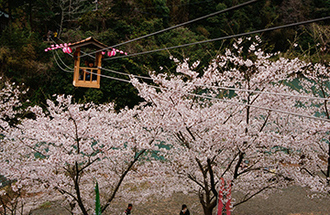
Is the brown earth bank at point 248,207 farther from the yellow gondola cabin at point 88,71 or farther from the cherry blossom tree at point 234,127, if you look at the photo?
the yellow gondola cabin at point 88,71

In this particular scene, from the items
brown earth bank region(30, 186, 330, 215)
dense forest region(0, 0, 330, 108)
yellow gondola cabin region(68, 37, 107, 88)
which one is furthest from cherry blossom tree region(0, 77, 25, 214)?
dense forest region(0, 0, 330, 108)

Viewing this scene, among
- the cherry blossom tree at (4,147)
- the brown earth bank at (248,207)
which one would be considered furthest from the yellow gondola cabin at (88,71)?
the brown earth bank at (248,207)

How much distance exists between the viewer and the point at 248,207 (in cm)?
886

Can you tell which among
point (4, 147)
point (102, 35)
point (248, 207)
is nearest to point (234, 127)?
point (248, 207)

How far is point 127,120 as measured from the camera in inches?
283

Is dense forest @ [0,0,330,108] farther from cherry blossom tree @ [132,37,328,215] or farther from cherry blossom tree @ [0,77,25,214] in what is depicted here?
cherry blossom tree @ [132,37,328,215]

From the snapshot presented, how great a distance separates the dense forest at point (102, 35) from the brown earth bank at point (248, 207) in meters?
6.78

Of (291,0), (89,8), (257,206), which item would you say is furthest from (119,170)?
(291,0)

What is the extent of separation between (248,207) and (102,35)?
13.7m

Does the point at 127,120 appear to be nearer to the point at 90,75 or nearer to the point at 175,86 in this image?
Result: the point at 90,75

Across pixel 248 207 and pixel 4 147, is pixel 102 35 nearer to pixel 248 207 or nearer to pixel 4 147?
pixel 4 147

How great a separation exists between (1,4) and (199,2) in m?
16.1

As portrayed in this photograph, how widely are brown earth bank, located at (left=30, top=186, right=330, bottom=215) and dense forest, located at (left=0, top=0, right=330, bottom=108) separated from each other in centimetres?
678

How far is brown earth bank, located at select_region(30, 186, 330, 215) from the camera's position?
8.36 m
